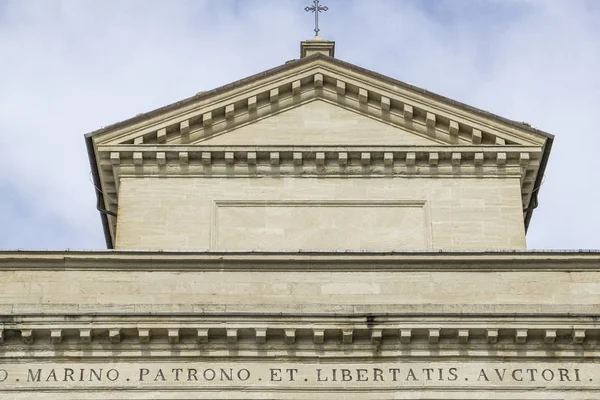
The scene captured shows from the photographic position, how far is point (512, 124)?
40.6 m

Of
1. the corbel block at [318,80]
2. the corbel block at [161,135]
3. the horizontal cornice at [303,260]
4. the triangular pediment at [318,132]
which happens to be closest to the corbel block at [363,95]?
the triangular pediment at [318,132]

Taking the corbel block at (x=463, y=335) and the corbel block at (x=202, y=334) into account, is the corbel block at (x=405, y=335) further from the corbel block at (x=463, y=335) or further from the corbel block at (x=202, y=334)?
the corbel block at (x=202, y=334)

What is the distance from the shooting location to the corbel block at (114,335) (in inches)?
1302

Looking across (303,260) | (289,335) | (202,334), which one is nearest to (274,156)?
(303,260)

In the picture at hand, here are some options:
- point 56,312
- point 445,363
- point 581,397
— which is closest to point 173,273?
point 56,312

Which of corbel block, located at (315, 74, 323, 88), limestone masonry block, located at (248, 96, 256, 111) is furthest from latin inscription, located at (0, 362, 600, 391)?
corbel block, located at (315, 74, 323, 88)

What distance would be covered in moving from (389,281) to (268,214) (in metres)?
5.39

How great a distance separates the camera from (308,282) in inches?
1373

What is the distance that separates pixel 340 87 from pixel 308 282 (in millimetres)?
7862

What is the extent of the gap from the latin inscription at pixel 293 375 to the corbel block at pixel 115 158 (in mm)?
8218

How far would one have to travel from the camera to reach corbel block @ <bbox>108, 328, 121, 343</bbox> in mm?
33062

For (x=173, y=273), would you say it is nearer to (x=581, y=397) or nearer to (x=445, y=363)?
(x=445, y=363)

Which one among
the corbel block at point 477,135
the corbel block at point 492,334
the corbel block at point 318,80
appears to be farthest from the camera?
the corbel block at point 318,80

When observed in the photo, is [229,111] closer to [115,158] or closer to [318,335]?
[115,158]
